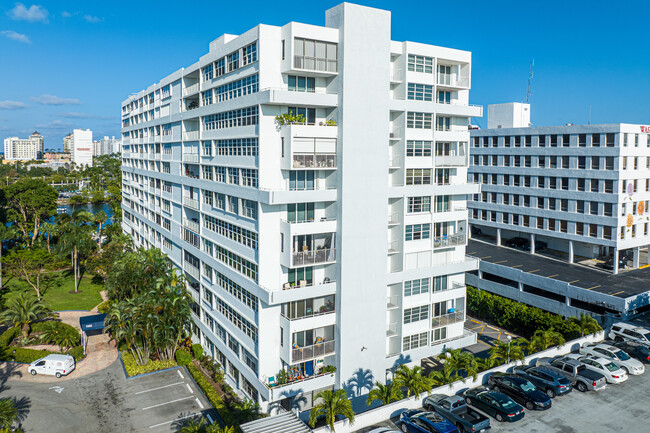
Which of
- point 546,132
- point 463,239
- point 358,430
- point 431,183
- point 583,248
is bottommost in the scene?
point 358,430

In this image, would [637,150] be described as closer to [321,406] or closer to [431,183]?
[431,183]

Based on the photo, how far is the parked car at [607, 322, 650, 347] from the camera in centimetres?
4022

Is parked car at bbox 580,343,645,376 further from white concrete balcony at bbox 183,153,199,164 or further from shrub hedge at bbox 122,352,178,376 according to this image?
white concrete balcony at bbox 183,153,199,164

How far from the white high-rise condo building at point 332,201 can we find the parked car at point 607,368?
8.91 m

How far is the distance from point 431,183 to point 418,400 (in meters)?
15.6

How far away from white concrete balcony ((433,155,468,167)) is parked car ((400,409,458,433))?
59.8ft

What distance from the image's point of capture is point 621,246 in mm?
56438

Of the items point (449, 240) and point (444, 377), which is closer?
point (444, 377)

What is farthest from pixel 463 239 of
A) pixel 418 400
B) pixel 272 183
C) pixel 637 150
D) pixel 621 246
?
pixel 637 150

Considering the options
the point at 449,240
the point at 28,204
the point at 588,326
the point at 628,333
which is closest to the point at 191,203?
the point at 449,240

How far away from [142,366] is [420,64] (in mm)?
33920

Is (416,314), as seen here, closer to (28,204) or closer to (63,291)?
(63,291)

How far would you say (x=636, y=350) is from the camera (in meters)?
36.8

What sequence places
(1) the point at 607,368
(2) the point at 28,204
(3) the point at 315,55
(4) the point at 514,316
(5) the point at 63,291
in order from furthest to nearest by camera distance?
(2) the point at 28,204 < (5) the point at 63,291 < (4) the point at 514,316 < (1) the point at 607,368 < (3) the point at 315,55
